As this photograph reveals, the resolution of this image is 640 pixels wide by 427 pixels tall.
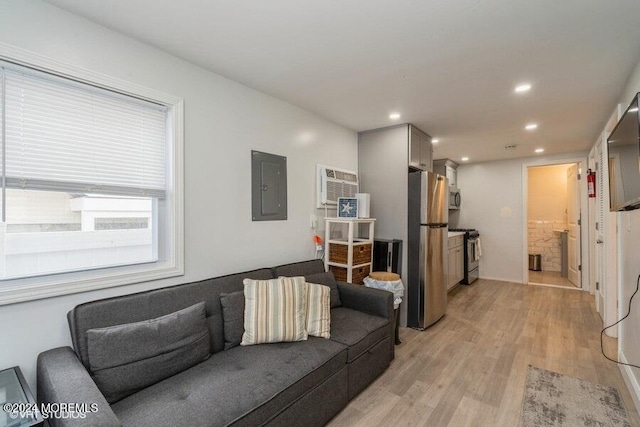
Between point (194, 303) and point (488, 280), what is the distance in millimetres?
5550

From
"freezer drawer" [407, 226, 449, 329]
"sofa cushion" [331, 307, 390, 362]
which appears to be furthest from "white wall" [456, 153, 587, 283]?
"sofa cushion" [331, 307, 390, 362]

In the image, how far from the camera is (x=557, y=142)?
166 inches

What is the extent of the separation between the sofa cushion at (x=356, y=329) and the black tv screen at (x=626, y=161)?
173 centimetres

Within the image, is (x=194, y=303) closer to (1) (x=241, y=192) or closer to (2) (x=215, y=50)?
(1) (x=241, y=192)

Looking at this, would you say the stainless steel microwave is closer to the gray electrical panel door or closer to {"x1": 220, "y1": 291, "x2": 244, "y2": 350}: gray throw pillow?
the gray electrical panel door

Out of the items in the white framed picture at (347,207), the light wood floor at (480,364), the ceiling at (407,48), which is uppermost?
the ceiling at (407,48)

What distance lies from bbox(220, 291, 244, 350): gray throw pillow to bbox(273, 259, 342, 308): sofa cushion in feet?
1.68

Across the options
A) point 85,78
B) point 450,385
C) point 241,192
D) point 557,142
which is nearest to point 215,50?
point 85,78

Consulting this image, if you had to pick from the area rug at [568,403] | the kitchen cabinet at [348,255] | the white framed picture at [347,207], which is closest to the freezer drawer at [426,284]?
the kitchen cabinet at [348,255]

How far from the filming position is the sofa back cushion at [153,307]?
1.45 metres

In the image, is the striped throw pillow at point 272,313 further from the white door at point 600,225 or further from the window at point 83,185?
the white door at point 600,225

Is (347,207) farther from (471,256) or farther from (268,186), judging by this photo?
(471,256)

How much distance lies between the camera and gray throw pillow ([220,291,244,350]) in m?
1.90

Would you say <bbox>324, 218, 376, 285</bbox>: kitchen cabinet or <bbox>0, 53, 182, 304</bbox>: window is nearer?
<bbox>0, 53, 182, 304</bbox>: window
